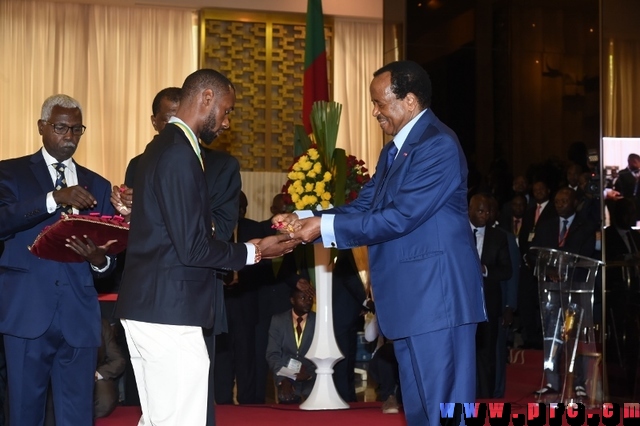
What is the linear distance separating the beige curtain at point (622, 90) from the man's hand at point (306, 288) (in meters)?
2.62

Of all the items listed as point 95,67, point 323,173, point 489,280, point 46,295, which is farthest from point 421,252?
point 95,67

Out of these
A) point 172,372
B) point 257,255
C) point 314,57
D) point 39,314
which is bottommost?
point 172,372

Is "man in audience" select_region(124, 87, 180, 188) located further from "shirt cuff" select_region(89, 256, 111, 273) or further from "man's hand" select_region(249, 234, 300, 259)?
"man's hand" select_region(249, 234, 300, 259)

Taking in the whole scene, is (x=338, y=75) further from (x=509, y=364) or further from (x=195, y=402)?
(x=195, y=402)

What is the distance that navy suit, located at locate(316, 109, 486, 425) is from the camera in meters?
3.86

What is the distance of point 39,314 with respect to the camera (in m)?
4.21

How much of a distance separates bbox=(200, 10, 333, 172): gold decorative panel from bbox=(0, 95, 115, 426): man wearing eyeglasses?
7.56 metres

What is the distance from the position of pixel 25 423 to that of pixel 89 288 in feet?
2.19

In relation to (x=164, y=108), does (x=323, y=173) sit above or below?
below

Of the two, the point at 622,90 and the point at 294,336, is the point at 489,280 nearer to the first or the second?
the point at 294,336

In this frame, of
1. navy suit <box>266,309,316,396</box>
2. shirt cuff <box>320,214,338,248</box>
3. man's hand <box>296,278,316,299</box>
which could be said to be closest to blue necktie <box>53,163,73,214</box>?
shirt cuff <box>320,214,338,248</box>

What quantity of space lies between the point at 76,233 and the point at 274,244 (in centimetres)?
84

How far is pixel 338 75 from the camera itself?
12.5 m

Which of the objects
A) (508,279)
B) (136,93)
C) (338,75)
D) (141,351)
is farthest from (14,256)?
(338,75)
